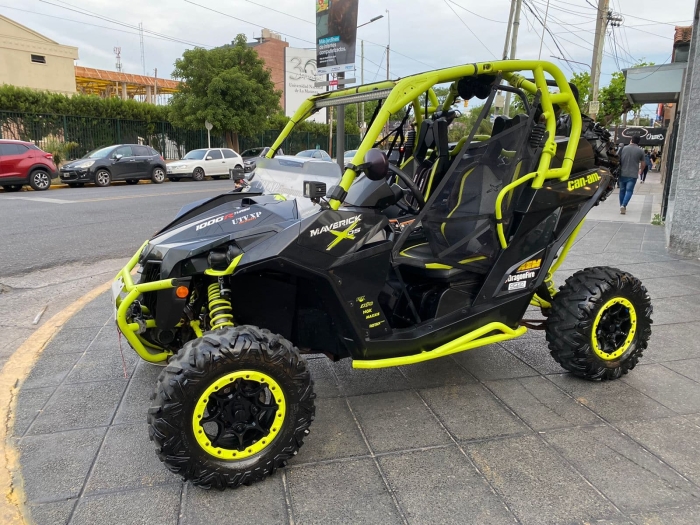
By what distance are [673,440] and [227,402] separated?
2510 millimetres

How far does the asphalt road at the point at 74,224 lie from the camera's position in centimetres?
802

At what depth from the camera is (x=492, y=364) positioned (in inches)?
169

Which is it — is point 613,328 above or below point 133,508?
above

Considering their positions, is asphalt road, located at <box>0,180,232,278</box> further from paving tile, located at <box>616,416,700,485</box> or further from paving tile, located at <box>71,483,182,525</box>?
paving tile, located at <box>616,416,700,485</box>

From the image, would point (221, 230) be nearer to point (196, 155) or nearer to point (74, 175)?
point (74, 175)

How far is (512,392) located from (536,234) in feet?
3.57

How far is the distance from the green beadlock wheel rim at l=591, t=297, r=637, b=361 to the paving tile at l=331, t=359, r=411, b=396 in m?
1.40

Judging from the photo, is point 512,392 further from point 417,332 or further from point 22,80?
point 22,80

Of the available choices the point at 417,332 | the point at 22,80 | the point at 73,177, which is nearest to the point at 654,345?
the point at 417,332

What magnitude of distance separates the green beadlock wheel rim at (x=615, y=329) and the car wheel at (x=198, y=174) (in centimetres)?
2165

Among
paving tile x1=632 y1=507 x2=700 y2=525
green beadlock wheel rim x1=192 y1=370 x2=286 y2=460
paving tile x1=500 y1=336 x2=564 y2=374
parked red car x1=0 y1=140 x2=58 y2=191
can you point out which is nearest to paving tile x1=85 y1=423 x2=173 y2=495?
green beadlock wheel rim x1=192 y1=370 x2=286 y2=460

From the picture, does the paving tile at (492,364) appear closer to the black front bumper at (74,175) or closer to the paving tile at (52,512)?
the paving tile at (52,512)

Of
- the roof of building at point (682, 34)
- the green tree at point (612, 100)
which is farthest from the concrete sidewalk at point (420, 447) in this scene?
the green tree at point (612, 100)

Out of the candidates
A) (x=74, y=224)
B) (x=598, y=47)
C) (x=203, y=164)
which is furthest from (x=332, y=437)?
(x=203, y=164)
